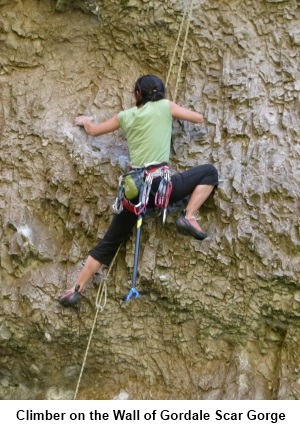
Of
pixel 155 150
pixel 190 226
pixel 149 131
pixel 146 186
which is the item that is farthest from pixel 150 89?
pixel 190 226

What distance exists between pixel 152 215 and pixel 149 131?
2.48ft

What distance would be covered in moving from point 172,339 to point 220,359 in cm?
44

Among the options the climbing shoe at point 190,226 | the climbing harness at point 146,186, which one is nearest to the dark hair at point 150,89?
the climbing harness at point 146,186

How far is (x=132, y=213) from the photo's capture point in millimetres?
5379

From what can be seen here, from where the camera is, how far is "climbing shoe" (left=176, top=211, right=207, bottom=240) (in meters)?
5.37

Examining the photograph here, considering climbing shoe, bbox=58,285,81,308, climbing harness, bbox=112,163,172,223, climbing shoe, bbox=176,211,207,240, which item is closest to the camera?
climbing harness, bbox=112,163,172,223

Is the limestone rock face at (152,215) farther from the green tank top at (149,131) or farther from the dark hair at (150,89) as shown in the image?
the dark hair at (150,89)

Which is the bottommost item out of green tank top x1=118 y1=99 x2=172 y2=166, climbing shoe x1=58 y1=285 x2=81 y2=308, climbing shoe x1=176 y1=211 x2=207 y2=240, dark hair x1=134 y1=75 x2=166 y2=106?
climbing shoe x1=58 y1=285 x2=81 y2=308

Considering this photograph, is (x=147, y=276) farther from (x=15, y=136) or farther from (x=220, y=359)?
(x=15, y=136)

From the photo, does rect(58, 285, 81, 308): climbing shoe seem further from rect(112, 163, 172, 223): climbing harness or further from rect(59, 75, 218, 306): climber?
rect(112, 163, 172, 223): climbing harness

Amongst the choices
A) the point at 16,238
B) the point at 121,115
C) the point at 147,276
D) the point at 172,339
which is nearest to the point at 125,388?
the point at 172,339

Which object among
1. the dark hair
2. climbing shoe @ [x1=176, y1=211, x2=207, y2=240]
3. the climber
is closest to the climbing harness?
the climber

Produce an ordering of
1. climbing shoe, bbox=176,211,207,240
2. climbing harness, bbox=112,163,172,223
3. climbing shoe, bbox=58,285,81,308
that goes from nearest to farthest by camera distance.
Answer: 1. climbing harness, bbox=112,163,172,223
2. climbing shoe, bbox=176,211,207,240
3. climbing shoe, bbox=58,285,81,308

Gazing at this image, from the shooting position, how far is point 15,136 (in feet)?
19.9
